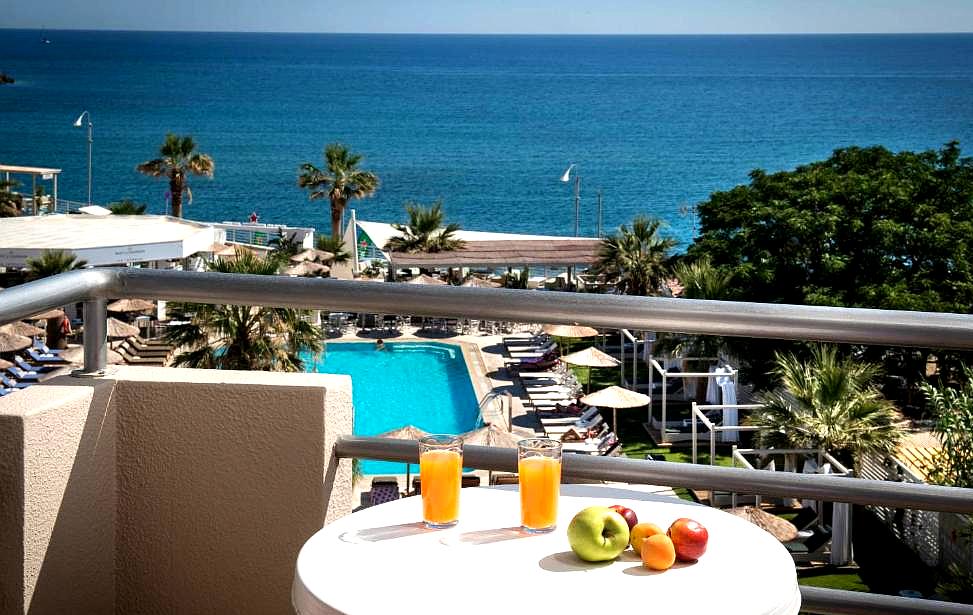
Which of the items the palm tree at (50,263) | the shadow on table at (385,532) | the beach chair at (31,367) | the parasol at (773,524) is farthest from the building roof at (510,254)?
the shadow on table at (385,532)

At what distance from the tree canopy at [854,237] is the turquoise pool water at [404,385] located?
7484 millimetres

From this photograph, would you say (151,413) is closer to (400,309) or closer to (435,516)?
(400,309)

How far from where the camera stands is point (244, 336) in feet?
62.6


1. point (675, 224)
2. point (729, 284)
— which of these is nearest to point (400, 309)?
point (729, 284)

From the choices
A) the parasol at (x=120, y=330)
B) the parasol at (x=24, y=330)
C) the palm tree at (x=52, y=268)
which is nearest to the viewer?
the parasol at (x=24, y=330)

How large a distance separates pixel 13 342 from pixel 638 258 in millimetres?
16845

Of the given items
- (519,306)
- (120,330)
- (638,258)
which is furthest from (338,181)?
(519,306)

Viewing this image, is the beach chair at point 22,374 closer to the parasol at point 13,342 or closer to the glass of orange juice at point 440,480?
the parasol at point 13,342

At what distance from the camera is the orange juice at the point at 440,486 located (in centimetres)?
171

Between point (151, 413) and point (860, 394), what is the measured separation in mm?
18090

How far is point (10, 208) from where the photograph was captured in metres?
41.2

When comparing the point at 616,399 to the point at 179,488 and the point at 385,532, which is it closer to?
the point at 179,488

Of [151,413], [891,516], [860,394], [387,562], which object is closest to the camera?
[387,562]

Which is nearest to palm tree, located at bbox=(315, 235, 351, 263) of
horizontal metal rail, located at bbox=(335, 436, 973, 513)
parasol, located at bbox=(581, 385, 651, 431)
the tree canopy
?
the tree canopy
